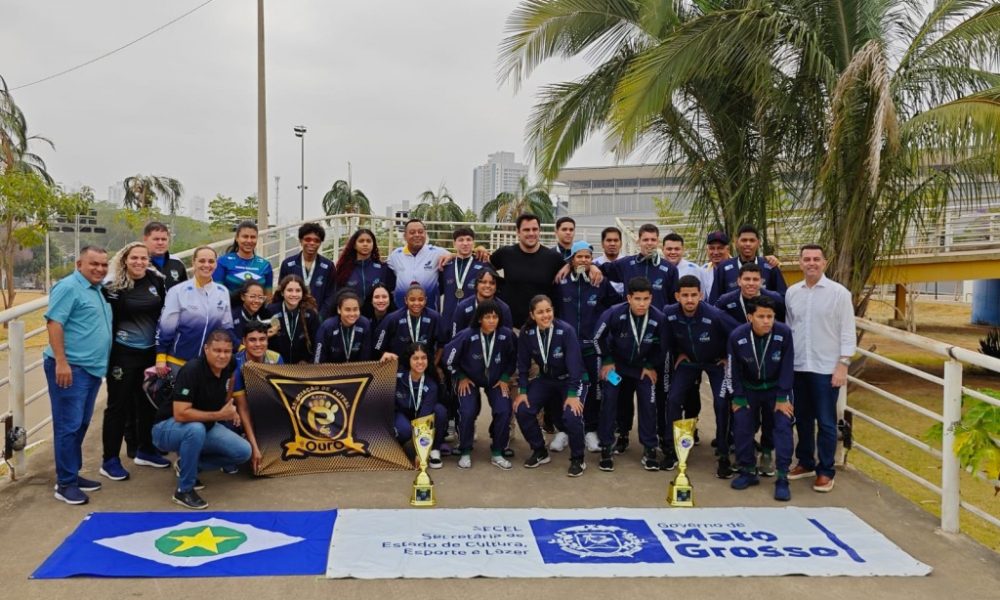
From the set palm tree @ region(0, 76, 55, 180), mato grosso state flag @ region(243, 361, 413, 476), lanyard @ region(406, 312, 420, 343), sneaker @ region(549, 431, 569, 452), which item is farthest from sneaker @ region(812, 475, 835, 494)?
palm tree @ region(0, 76, 55, 180)

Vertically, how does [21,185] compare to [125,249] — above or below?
above

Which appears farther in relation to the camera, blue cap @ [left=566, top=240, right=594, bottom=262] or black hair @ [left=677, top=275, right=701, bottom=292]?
blue cap @ [left=566, top=240, right=594, bottom=262]

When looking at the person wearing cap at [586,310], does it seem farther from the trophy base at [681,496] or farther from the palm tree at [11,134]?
the palm tree at [11,134]

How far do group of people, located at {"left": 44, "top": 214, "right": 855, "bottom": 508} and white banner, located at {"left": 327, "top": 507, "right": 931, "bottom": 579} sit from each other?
0.76 meters

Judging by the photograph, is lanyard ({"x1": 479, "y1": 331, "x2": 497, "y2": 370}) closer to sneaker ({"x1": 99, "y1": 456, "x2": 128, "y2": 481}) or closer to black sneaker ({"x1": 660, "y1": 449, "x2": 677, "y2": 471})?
black sneaker ({"x1": 660, "y1": 449, "x2": 677, "y2": 471})

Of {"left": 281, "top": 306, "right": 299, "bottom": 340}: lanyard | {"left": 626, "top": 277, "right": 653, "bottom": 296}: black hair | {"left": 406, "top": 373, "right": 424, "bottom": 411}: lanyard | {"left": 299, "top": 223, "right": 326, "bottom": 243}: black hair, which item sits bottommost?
{"left": 406, "top": 373, "right": 424, "bottom": 411}: lanyard

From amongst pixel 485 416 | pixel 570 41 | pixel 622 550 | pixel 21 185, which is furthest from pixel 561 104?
pixel 21 185

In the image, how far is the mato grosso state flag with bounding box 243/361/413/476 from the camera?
20.1ft

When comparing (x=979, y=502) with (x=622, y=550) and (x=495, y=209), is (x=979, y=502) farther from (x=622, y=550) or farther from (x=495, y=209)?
(x=495, y=209)

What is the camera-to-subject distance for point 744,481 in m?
5.95

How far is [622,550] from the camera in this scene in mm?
4703

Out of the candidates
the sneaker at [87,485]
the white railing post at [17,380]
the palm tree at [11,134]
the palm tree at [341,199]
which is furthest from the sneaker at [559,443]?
the palm tree at [341,199]

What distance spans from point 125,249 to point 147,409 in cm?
135

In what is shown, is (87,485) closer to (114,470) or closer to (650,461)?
(114,470)
